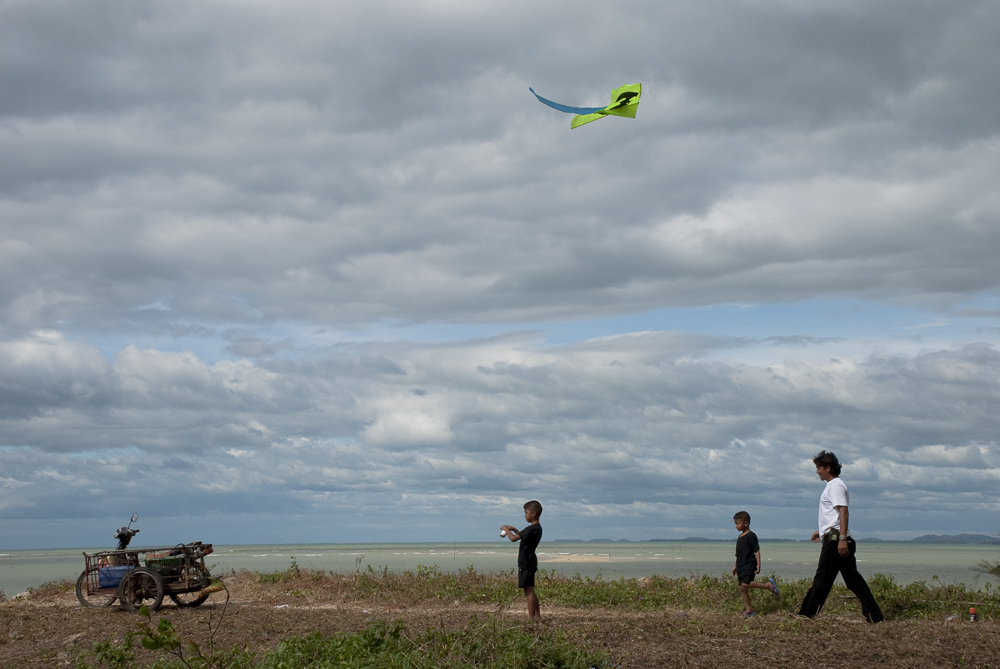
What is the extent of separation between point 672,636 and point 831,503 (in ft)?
8.58

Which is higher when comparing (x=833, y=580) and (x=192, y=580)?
(x=833, y=580)

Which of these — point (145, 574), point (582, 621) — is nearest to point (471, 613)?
point (582, 621)

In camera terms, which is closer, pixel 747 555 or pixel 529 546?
pixel 529 546

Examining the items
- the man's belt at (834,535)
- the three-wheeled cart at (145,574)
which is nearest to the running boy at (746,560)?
the man's belt at (834,535)

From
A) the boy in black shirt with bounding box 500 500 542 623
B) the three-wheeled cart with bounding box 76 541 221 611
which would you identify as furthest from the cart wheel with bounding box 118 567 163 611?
the boy in black shirt with bounding box 500 500 542 623

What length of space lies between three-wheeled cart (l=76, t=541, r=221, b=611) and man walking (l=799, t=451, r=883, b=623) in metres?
9.61

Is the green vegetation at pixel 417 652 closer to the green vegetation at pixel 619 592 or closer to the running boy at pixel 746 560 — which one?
the running boy at pixel 746 560

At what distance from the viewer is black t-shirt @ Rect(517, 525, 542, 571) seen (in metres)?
9.41

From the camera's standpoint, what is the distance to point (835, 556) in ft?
30.6

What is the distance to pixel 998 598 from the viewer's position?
11.4m

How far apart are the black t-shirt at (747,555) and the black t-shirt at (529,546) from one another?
10.3 ft

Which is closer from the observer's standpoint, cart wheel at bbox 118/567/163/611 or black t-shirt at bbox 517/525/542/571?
black t-shirt at bbox 517/525/542/571

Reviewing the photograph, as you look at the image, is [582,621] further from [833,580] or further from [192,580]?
[192,580]

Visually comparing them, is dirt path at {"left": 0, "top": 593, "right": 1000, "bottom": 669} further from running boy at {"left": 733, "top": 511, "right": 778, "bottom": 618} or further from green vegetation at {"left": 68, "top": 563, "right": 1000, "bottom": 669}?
running boy at {"left": 733, "top": 511, "right": 778, "bottom": 618}
